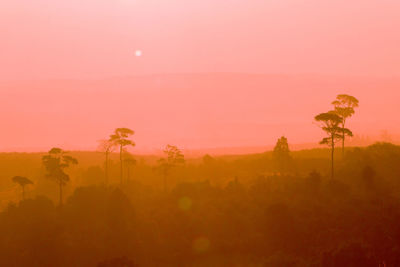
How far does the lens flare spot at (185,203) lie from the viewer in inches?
2744

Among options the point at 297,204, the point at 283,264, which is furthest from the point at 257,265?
the point at 297,204

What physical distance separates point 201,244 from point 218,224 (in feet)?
14.8

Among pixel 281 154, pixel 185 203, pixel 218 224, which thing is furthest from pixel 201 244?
pixel 281 154

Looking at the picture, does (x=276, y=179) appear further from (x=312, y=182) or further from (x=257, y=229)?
(x=257, y=229)

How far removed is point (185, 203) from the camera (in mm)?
70625

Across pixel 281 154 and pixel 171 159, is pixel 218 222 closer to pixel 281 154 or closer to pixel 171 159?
pixel 171 159

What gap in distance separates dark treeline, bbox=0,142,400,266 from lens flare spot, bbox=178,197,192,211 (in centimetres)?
23

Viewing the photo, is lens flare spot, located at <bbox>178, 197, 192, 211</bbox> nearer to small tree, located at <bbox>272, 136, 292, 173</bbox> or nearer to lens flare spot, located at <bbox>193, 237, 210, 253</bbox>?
lens flare spot, located at <bbox>193, 237, 210, 253</bbox>

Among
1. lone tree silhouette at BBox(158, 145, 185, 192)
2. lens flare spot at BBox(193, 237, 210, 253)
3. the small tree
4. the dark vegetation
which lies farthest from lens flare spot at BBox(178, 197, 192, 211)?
the small tree

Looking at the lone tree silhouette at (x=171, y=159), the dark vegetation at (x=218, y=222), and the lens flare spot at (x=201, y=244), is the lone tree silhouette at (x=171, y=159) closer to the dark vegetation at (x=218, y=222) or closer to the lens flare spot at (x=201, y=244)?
the dark vegetation at (x=218, y=222)

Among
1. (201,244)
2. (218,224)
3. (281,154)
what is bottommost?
(201,244)

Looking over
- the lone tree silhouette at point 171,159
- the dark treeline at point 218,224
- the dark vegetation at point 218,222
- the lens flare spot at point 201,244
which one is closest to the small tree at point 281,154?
the dark vegetation at point 218,222

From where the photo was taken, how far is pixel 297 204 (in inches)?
2648

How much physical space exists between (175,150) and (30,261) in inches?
1387
